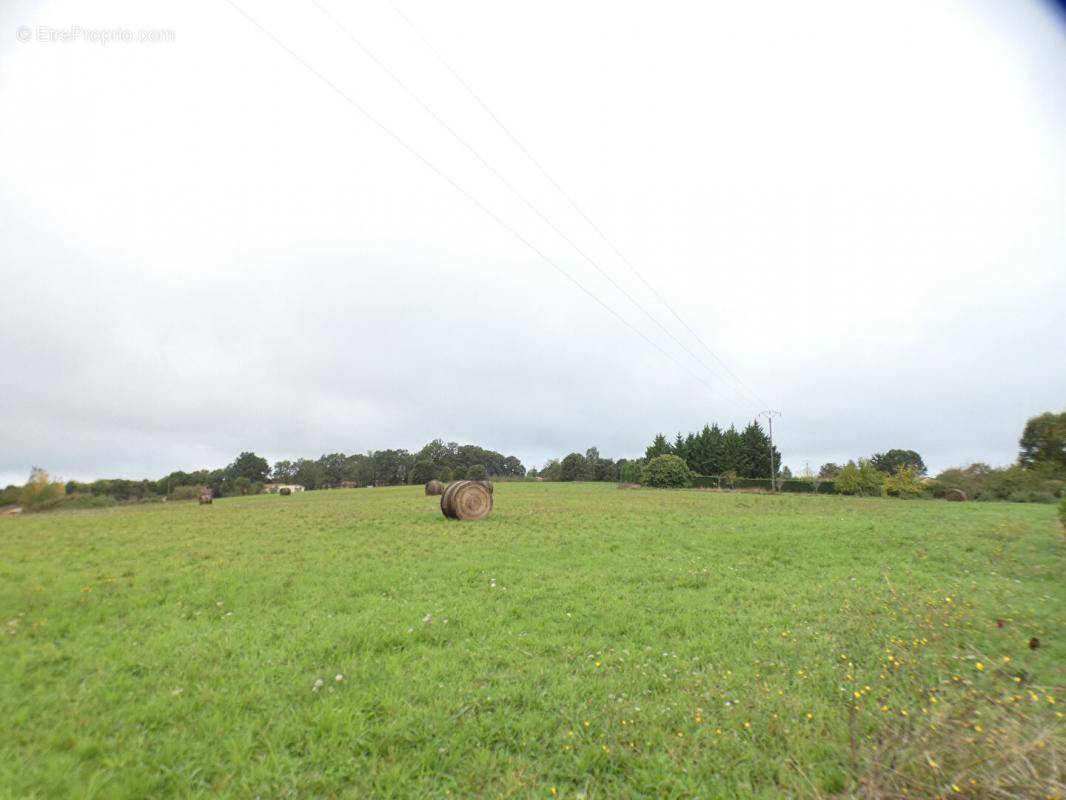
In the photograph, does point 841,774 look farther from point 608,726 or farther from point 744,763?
point 608,726

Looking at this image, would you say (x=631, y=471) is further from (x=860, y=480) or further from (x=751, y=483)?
(x=860, y=480)

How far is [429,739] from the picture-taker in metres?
4.25

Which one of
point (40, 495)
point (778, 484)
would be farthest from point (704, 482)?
point (40, 495)

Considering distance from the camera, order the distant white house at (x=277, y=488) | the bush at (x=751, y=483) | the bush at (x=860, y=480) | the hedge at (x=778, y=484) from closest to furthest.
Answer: the bush at (x=860, y=480)
the hedge at (x=778, y=484)
the bush at (x=751, y=483)
the distant white house at (x=277, y=488)

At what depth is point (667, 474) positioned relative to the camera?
74625 mm

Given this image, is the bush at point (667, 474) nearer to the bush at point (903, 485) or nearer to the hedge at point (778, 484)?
the hedge at point (778, 484)

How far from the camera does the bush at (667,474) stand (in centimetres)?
7438

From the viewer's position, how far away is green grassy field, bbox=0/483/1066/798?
12.1ft

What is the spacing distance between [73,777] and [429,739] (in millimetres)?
2662

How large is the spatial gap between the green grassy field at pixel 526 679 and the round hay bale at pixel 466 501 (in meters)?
8.91

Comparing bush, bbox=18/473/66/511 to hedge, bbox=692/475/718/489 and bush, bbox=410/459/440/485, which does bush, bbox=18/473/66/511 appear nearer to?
hedge, bbox=692/475/718/489

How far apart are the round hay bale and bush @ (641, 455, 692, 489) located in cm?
5721

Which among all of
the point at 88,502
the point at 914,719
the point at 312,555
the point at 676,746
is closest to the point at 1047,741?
the point at 914,719

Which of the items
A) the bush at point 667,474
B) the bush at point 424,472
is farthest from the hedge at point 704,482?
the bush at point 424,472
